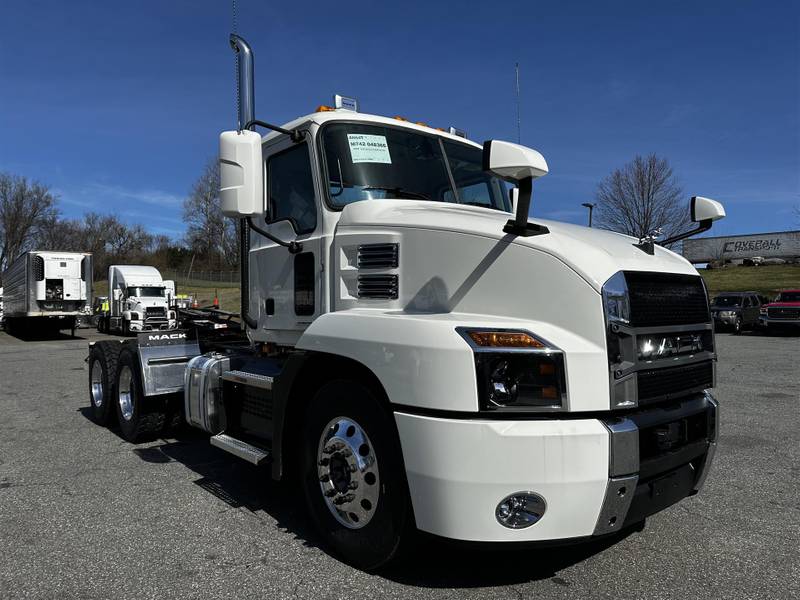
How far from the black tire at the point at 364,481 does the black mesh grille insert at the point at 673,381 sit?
1.21m

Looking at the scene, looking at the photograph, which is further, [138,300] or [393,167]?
[138,300]

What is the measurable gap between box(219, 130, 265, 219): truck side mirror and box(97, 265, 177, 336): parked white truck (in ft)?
72.1

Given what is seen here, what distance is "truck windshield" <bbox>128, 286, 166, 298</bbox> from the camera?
25.5 meters

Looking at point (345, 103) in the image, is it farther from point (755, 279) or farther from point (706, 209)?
point (755, 279)

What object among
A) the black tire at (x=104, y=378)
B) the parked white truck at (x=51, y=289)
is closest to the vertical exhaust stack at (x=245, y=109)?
the black tire at (x=104, y=378)

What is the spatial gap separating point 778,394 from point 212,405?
829cm

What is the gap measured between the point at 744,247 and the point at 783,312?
1361 inches

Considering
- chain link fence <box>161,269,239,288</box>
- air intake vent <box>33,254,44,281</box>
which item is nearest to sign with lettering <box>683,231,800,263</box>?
chain link fence <box>161,269,239,288</box>

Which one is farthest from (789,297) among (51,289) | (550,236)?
(51,289)

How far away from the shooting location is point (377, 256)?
11.6 ft

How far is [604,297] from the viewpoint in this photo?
9.16ft

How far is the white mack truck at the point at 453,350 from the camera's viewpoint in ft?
8.82

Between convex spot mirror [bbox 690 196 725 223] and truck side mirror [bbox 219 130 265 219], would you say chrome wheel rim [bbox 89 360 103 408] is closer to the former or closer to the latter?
truck side mirror [bbox 219 130 265 219]

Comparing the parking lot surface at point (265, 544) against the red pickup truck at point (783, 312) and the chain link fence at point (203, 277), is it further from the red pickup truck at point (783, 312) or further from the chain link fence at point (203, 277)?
the chain link fence at point (203, 277)
